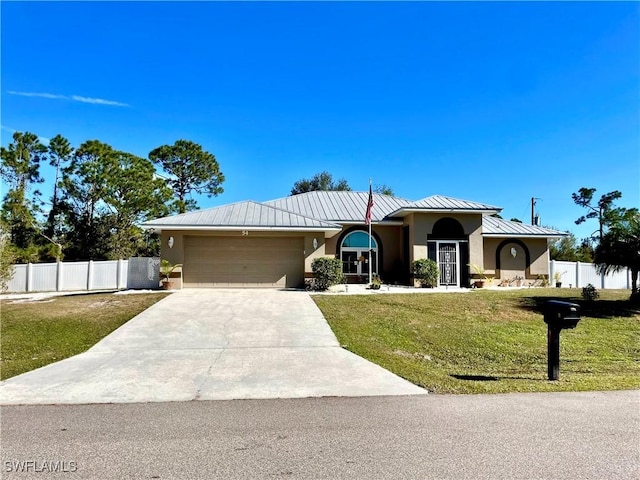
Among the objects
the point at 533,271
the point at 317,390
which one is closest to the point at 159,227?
the point at 317,390

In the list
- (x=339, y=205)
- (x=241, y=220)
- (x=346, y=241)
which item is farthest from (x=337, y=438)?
(x=339, y=205)

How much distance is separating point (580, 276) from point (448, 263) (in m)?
10.1

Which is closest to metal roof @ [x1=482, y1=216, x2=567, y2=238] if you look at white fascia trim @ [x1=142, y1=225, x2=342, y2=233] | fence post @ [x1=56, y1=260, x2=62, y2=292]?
white fascia trim @ [x1=142, y1=225, x2=342, y2=233]

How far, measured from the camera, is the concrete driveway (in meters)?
6.09

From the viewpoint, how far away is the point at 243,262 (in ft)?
61.5

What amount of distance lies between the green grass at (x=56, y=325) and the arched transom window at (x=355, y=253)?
9635 millimetres

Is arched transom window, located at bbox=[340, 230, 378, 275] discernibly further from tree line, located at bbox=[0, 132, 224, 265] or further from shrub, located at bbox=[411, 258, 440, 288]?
tree line, located at bbox=[0, 132, 224, 265]

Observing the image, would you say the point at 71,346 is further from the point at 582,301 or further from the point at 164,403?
the point at 582,301

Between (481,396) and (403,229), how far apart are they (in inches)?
658

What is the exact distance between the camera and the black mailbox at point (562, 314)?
6435mm

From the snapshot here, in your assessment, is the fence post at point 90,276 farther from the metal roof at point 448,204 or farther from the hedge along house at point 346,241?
the metal roof at point 448,204

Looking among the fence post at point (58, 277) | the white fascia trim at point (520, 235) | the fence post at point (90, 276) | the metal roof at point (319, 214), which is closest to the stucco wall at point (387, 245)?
the metal roof at point (319, 214)

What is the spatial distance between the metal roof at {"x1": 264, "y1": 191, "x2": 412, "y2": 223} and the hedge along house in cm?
6

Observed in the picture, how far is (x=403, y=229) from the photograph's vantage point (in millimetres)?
22094
